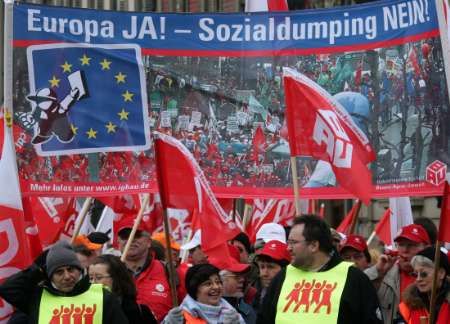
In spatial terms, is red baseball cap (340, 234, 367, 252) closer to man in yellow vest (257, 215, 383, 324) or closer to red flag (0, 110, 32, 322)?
man in yellow vest (257, 215, 383, 324)

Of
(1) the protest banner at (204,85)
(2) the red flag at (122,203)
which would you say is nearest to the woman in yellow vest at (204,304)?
(1) the protest banner at (204,85)

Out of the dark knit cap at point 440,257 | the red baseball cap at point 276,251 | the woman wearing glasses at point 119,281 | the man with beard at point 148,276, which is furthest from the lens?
the man with beard at point 148,276

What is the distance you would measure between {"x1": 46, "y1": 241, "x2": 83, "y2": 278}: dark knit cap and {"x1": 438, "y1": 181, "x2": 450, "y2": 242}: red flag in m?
2.31

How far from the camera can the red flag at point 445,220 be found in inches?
417

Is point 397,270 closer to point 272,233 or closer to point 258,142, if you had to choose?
point 272,233

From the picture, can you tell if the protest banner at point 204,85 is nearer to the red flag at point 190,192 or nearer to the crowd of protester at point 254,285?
the crowd of protester at point 254,285

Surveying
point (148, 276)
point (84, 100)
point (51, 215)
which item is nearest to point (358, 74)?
point (84, 100)

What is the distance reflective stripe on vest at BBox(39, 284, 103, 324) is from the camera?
1038cm

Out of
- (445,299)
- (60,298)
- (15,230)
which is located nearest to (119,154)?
(15,230)

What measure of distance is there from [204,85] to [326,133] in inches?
51.2

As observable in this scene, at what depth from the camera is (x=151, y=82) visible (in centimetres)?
1280

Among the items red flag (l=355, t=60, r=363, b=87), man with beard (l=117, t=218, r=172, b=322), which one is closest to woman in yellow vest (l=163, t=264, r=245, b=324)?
man with beard (l=117, t=218, r=172, b=322)

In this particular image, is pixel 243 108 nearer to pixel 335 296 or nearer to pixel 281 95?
pixel 281 95

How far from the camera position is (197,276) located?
10562 mm
